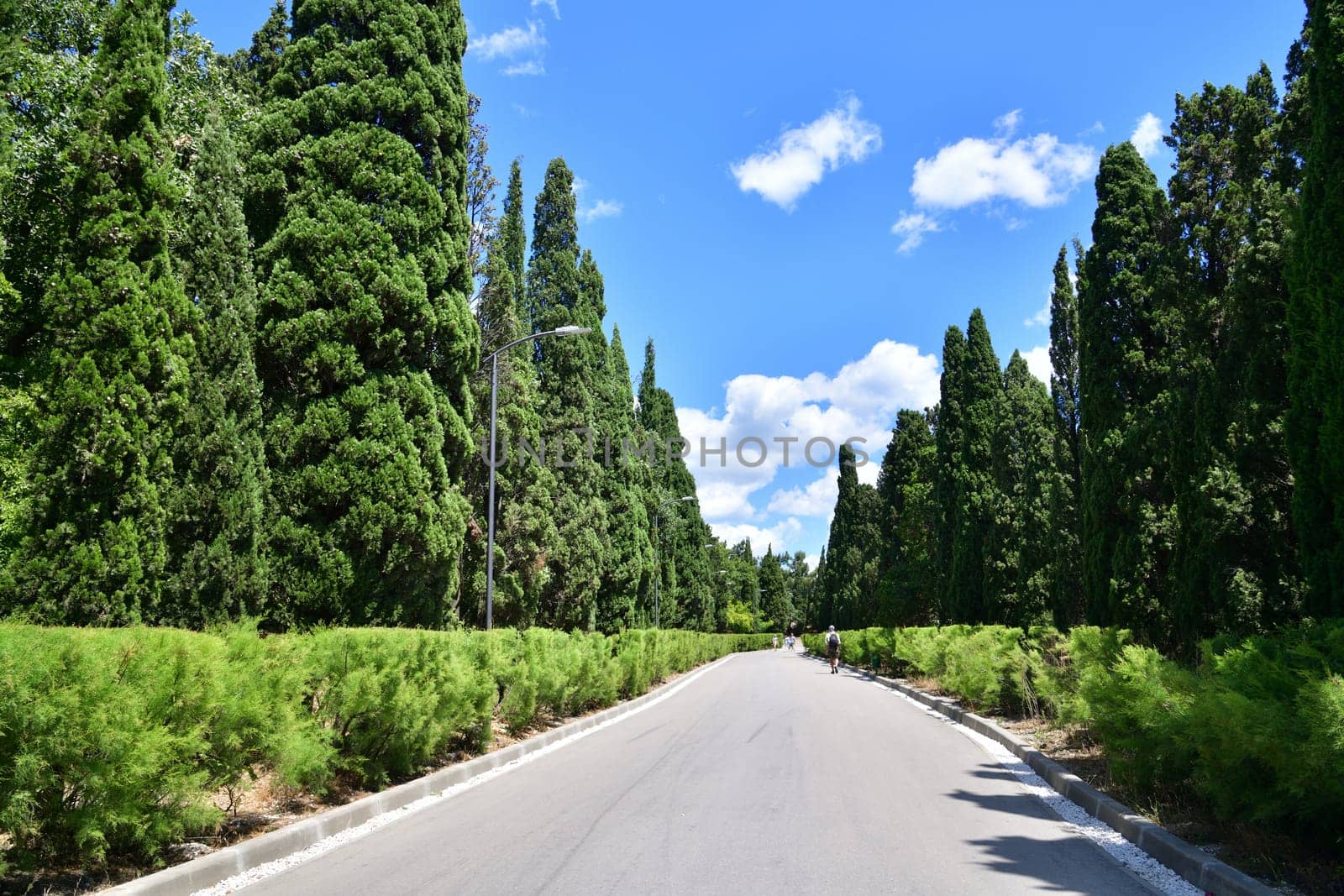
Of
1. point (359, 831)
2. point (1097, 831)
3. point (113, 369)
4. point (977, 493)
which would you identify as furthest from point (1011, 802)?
point (977, 493)

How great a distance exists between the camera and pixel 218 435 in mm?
11820

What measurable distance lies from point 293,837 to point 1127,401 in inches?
691

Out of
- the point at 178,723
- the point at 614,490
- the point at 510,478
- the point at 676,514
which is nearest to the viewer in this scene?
the point at 178,723

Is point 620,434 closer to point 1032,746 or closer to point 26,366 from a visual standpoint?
point 26,366

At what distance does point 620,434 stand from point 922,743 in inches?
997

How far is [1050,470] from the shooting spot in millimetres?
27516

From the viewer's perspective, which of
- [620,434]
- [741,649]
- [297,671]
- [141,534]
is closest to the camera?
[297,671]

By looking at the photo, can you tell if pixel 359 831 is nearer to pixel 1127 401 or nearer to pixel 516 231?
pixel 1127 401

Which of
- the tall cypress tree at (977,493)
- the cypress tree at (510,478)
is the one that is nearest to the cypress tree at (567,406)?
the cypress tree at (510,478)

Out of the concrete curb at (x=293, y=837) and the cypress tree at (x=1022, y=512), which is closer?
the concrete curb at (x=293, y=837)

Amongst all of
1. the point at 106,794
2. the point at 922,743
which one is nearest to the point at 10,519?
the point at 106,794

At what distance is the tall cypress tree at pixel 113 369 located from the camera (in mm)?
10102

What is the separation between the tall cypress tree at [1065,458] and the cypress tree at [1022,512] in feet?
2.01

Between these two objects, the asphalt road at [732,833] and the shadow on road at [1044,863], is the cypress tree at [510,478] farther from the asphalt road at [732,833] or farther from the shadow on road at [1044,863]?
the shadow on road at [1044,863]
